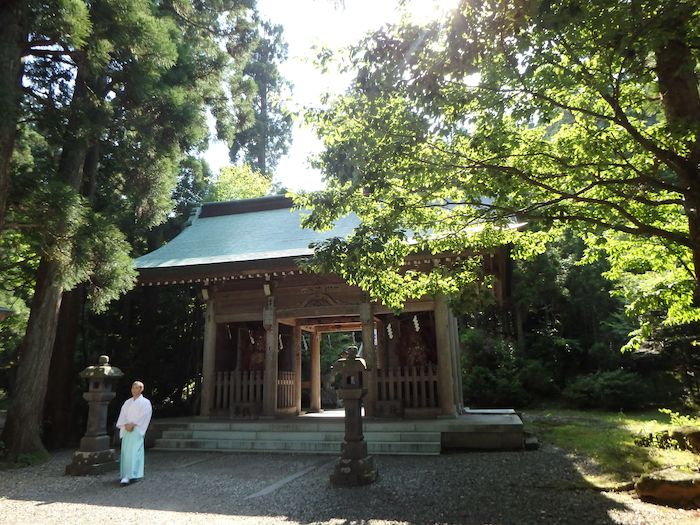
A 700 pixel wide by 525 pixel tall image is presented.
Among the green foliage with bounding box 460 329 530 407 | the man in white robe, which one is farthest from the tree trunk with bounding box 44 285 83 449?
the green foliage with bounding box 460 329 530 407

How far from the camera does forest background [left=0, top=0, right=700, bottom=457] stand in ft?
11.9

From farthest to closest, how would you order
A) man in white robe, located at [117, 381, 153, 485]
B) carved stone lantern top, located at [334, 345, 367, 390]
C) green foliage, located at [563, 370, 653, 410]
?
green foliage, located at [563, 370, 653, 410] < carved stone lantern top, located at [334, 345, 367, 390] < man in white robe, located at [117, 381, 153, 485]

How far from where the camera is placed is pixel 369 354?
8852mm

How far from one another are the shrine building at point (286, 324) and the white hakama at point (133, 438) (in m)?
3.60

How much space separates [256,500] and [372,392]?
14.2 feet

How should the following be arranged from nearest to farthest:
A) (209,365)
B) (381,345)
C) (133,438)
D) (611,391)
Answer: (133,438)
(209,365)
(381,345)
(611,391)

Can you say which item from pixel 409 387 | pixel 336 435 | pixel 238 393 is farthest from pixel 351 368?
pixel 238 393

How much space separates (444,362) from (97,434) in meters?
5.93

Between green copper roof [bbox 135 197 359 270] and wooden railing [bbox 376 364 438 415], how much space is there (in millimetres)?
3035

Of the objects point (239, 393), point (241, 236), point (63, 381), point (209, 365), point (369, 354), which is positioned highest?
point (241, 236)

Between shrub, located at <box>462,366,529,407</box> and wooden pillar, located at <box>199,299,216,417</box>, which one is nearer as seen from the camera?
wooden pillar, located at <box>199,299,216,417</box>

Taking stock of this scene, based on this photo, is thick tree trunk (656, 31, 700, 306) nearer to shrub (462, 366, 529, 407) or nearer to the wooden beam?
the wooden beam

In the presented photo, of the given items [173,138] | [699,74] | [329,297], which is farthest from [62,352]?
[699,74]

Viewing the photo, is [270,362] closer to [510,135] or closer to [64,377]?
[64,377]
